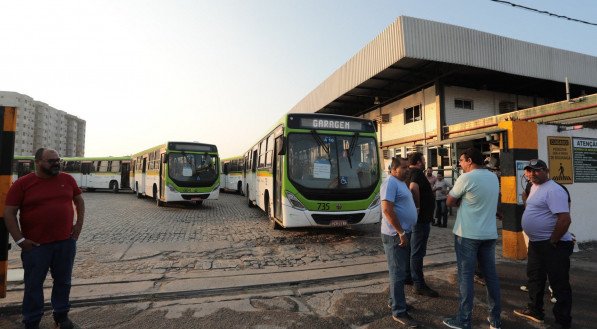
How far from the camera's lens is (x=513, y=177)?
21.4 feet

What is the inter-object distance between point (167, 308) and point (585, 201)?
8979mm

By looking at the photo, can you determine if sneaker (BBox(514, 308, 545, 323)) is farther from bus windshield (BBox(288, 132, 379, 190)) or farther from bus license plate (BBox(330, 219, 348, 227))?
bus windshield (BBox(288, 132, 379, 190))

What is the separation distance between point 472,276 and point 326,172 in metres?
4.91

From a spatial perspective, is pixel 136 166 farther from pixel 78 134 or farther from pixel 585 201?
pixel 78 134

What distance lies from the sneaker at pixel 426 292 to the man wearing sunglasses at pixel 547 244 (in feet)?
3.13

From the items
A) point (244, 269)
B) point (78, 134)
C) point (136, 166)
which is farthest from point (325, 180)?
point (78, 134)

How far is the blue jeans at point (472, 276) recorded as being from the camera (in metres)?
3.47

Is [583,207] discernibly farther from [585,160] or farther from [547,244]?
[547,244]

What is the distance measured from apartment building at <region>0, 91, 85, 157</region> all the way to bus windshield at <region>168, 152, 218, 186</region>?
290 feet

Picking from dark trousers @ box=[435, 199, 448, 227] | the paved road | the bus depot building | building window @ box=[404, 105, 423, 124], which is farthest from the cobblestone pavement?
building window @ box=[404, 105, 423, 124]

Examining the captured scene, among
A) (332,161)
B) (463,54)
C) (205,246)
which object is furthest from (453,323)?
(463,54)

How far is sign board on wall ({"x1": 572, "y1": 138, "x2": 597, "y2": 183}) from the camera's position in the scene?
7488mm

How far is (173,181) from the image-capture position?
48.5 feet

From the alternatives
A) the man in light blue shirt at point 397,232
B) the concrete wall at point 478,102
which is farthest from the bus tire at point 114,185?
the man in light blue shirt at point 397,232
